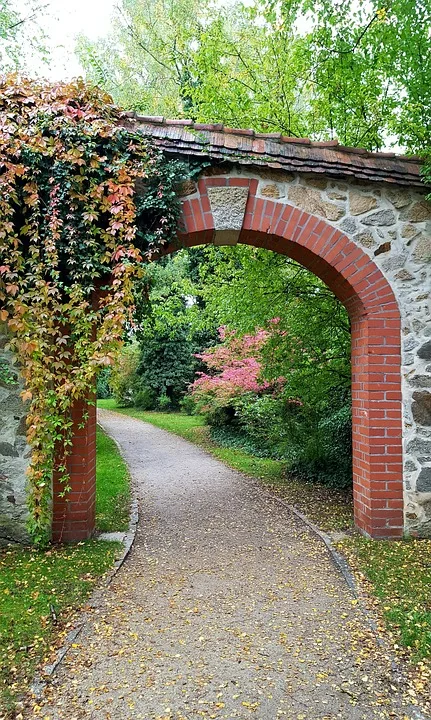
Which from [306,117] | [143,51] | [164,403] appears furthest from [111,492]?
[143,51]

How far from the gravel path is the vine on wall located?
1190 millimetres

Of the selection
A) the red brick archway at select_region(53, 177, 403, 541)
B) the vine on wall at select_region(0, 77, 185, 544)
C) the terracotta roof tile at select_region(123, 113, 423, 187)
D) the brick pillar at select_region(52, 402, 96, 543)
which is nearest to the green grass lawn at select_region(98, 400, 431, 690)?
the red brick archway at select_region(53, 177, 403, 541)

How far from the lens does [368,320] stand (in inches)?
184

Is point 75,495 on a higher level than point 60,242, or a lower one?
lower

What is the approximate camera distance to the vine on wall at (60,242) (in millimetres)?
4098

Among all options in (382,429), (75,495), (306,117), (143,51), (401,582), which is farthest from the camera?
(143,51)

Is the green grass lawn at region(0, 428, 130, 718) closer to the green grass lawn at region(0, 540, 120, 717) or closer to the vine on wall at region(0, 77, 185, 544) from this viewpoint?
the green grass lawn at region(0, 540, 120, 717)

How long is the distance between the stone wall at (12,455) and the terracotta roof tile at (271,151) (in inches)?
84.3

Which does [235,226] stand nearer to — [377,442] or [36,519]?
[377,442]

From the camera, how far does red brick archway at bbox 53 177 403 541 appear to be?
4590mm

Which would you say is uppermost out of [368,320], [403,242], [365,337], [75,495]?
[403,242]

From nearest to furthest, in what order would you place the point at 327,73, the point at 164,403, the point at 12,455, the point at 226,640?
the point at 226,640 → the point at 12,455 → the point at 327,73 → the point at 164,403

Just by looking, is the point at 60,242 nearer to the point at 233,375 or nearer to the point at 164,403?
the point at 233,375

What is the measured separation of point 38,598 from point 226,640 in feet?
4.15
